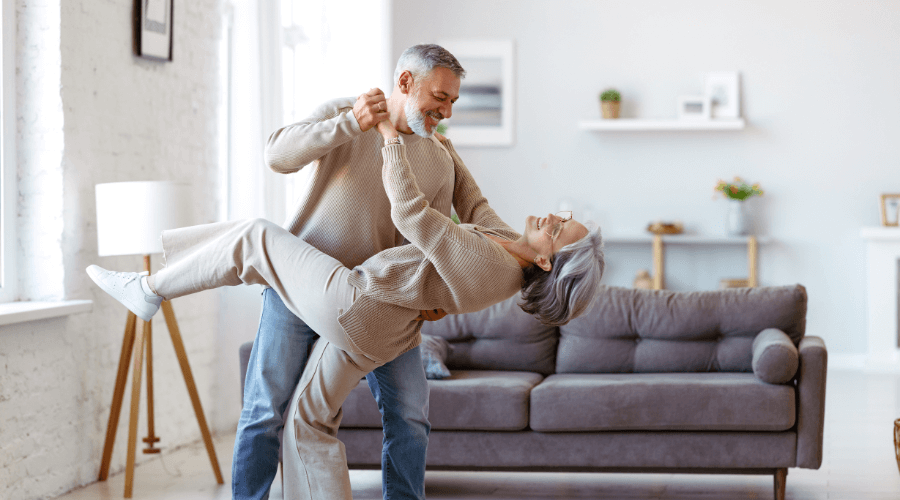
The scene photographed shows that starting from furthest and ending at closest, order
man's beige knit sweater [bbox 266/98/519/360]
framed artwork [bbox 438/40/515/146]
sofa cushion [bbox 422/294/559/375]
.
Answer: framed artwork [bbox 438/40/515/146]
sofa cushion [bbox 422/294/559/375]
man's beige knit sweater [bbox 266/98/519/360]

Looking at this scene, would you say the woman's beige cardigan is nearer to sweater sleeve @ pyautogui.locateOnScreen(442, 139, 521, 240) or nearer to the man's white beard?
the man's white beard

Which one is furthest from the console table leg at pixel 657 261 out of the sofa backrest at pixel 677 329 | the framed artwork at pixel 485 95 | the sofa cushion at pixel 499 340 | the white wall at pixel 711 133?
the sofa cushion at pixel 499 340

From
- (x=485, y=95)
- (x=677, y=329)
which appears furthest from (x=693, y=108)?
(x=677, y=329)

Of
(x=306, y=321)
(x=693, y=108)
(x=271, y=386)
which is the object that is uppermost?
(x=693, y=108)

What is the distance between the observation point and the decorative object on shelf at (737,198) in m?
6.81

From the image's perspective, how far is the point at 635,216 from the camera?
7223 mm

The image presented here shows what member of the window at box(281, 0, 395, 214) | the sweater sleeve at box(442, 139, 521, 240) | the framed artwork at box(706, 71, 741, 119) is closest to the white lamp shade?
the sweater sleeve at box(442, 139, 521, 240)

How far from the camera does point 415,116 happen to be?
1964 mm

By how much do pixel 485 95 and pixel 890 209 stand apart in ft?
11.0

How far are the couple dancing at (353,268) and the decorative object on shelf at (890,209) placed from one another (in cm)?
559

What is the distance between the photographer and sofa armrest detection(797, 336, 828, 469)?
129 inches

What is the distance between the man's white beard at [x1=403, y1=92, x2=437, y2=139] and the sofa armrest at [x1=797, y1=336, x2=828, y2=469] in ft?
6.82

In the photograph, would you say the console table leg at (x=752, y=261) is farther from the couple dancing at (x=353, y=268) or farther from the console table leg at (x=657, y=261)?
the couple dancing at (x=353, y=268)

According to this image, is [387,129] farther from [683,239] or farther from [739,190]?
[739,190]
